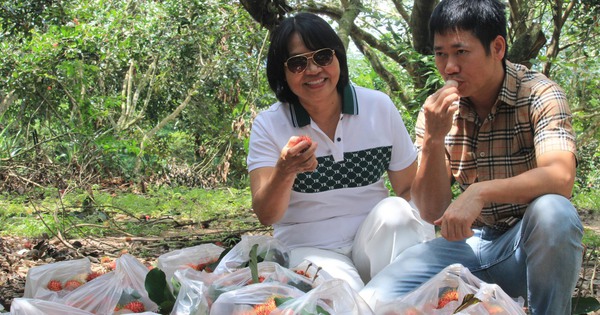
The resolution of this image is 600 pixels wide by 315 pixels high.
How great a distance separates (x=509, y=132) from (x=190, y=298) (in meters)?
1.15

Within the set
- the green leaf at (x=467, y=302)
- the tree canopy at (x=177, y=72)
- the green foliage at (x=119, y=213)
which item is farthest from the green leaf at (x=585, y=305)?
the green foliage at (x=119, y=213)

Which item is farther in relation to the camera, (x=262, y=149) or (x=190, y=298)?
(x=262, y=149)

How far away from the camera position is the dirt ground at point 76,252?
328 cm

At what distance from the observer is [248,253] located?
232 cm

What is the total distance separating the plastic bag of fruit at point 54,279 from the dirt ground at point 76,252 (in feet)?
2.07

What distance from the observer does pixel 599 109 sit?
5.92 metres

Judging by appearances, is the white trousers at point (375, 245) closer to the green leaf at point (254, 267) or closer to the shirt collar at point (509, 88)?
the green leaf at point (254, 267)

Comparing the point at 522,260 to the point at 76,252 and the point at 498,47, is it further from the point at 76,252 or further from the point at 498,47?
the point at 76,252

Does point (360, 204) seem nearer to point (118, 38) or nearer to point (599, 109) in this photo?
point (599, 109)

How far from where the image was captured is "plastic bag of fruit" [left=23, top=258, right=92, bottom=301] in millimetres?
2318

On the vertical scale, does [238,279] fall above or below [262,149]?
below

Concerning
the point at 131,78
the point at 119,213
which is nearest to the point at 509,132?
the point at 119,213

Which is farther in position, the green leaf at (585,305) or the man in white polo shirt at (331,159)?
the man in white polo shirt at (331,159)

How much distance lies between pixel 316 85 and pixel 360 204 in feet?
1.60
